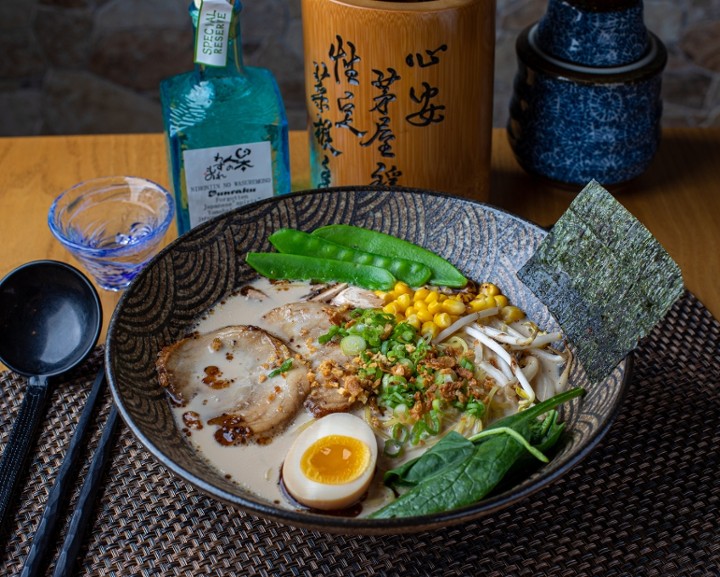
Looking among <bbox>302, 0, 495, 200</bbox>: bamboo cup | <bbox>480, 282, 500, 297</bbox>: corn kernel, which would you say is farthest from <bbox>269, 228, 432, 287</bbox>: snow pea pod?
<bbox>302, 0, 495, 200</bbox>: bamboo cup

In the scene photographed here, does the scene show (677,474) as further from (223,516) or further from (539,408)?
(223,516)

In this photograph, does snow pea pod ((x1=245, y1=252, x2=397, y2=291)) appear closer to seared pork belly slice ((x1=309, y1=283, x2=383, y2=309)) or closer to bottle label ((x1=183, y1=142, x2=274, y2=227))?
seared pork belly slice ((x1=309, y1=283, x2=383, y2=309))

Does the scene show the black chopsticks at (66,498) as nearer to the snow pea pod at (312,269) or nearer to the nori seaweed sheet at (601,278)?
the snow pea pod at (312,269)

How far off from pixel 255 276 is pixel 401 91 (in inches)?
19.1

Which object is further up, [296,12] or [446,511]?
[446,511]

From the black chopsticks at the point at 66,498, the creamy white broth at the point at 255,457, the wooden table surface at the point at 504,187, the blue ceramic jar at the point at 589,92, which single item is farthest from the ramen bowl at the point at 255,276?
the blue ceramic jar at the point at 589,92

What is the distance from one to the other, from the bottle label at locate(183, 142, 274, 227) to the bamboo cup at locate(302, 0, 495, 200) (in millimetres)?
150

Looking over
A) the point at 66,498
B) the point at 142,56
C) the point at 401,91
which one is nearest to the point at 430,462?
the point at 66,498

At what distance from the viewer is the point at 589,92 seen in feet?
6.46

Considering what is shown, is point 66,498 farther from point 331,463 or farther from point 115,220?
point 115,220

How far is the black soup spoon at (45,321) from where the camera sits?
1676 millimetres

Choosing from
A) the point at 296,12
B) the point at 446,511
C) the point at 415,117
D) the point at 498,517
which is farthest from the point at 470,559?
the point at 296,12

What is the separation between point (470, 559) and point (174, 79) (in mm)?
1218

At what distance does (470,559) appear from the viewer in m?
1.36
